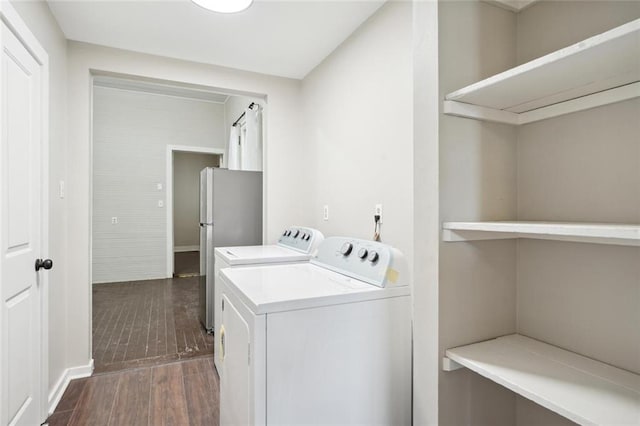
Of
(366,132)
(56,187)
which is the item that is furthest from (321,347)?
(56,187)

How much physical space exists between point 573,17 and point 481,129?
0.45 meters

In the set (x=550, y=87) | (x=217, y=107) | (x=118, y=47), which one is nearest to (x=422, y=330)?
(x=550, y=87)

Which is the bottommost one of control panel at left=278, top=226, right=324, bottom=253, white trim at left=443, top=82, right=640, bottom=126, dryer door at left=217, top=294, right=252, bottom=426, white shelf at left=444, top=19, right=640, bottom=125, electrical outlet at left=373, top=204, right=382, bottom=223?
dryer door at left=217, top=294, right=252, bottom=426

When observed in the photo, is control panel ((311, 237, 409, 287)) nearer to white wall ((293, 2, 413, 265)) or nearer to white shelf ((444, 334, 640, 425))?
white wall ((293, 2, 413, 265))

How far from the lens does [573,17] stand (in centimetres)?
114

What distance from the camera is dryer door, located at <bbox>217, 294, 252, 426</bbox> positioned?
131 centimetres

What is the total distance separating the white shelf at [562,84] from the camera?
0.79 m

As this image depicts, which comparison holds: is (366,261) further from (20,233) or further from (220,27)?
(220,27)

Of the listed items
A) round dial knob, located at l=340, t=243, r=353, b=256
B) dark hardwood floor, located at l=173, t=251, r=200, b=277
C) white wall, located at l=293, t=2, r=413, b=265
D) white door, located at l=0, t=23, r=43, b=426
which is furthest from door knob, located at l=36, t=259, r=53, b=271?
dark hardwood floor, located at l=173, t=251, r=200, b=277

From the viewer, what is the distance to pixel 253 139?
4.09 m

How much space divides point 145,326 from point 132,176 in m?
2.88

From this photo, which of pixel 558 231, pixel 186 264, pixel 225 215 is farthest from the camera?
pixel 186 264

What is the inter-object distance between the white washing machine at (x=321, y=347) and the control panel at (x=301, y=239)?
33.9 inches

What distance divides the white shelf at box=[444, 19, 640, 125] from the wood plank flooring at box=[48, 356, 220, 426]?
2146 millimetres
